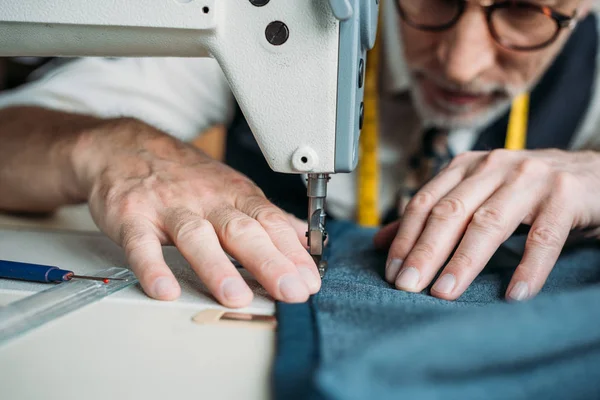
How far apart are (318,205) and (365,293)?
155mm

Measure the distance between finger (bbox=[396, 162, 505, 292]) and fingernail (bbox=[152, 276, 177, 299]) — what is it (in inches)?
12.5

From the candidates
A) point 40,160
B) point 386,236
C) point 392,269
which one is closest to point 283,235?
point 392,269

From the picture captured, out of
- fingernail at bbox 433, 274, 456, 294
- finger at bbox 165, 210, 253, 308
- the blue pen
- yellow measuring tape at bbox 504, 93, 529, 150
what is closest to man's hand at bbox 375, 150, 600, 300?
fingernail at bbox 433, 274, 456, 294

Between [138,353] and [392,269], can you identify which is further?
[392,269]

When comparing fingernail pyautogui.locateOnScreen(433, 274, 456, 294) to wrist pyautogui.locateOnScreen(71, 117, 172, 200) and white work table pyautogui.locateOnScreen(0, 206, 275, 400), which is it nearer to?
white work table pyautogui.locateOnScreen(0, 206, 275, 400)

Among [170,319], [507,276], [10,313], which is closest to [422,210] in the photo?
[507,276]

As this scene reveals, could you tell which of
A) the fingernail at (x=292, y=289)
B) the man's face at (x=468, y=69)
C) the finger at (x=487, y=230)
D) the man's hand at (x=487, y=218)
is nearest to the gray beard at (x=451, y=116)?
the man's face at (x=468, y=69)

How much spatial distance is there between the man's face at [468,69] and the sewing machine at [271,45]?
618 millimetres

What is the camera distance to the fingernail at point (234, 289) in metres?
0.70

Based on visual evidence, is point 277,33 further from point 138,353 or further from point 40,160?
point 40,160

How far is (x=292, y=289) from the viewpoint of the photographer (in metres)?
0.71

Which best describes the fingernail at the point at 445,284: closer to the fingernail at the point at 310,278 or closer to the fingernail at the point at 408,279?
the fingernail at the point at 408,279

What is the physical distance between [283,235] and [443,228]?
246 millimetres

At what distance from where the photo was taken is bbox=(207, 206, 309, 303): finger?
713 millimetres
